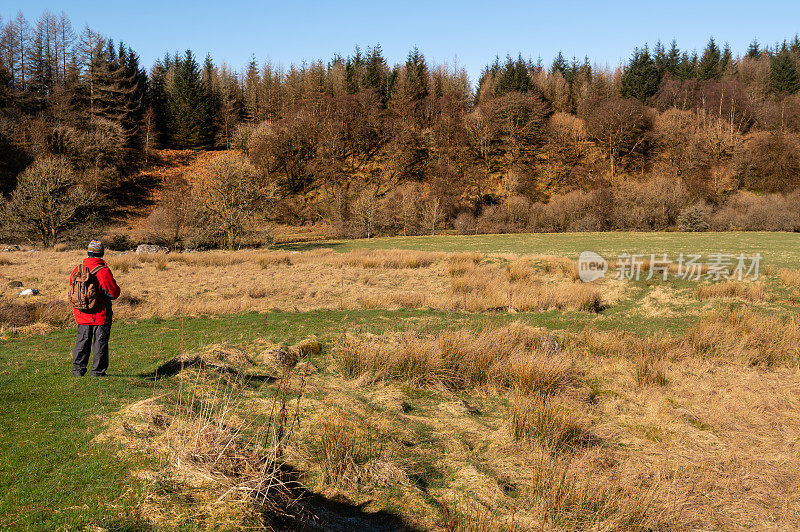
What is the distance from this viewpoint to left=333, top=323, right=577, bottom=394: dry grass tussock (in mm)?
8844

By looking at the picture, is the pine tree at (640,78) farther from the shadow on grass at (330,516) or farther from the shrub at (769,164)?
the shadow on grass at (330,516)

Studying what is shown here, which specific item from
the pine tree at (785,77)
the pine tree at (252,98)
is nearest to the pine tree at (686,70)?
the pine tree at (785,77)

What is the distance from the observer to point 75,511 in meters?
3.86

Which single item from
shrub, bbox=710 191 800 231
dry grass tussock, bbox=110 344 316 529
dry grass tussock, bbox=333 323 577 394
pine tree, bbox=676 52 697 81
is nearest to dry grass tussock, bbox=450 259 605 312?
dry grass tussock, bbox=333 323 577 394

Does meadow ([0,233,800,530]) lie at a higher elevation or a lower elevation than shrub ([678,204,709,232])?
lower

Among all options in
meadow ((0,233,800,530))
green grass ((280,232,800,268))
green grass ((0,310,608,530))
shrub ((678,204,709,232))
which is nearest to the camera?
green grass ((0,310,608,530))

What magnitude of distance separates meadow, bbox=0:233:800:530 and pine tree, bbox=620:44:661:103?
79.5 meters

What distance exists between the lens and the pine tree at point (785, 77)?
8281 centimetres

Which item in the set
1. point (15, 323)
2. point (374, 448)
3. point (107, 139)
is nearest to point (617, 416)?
point (374, 448)

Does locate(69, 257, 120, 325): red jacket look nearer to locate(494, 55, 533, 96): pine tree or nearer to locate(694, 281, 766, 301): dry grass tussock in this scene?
locate(694, 281, 766, 301): dry grass tussock

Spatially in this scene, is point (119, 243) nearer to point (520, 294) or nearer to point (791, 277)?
point (520, 294)

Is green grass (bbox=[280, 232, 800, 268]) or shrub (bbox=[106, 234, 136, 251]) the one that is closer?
green grass (bbox=[280, 232, 800, 268])

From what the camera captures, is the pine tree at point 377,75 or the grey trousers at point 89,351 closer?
the grey trousers at point 89,351

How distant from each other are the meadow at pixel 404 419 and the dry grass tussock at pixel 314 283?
0.27 meters
